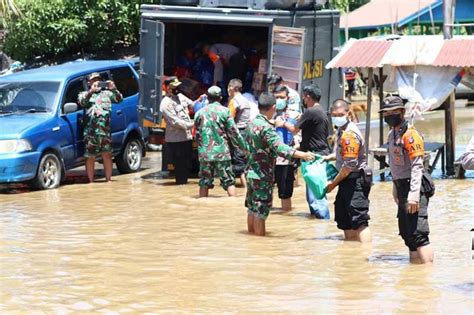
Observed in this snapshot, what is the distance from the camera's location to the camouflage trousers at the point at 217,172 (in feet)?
47.4

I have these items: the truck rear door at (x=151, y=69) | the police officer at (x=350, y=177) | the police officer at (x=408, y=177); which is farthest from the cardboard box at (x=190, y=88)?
the police officer at (x=408, y=177)

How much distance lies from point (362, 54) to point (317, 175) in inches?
190

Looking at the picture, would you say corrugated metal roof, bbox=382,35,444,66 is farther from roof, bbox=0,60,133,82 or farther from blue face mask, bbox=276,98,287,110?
roof, bbox=0,60,133,82

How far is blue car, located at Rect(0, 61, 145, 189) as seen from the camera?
1532cm

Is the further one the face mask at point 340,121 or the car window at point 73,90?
the car window at point 73,90

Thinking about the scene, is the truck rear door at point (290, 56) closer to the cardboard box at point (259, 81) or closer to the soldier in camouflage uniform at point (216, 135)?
the cardboard box at point (259, 81)

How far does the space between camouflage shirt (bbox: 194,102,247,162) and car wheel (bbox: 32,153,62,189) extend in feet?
8.65

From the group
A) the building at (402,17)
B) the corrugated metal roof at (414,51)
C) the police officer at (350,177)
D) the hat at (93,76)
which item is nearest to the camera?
the police officer at (350,177)

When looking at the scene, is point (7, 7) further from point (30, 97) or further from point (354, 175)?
Answer: point (354, 175)

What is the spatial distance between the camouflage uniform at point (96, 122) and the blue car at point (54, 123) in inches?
7.5

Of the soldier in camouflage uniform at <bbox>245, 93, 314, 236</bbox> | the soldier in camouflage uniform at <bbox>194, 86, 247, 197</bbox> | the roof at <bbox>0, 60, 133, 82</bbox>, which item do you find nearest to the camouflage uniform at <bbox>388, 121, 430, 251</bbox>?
the soldier in camouflage uniform at <bbox>245, 93, 314, 236</bbox>

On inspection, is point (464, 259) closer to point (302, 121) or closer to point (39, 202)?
point (302, 121)

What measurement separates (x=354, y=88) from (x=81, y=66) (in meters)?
16.4

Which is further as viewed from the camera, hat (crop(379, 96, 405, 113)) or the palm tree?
the palm tree
